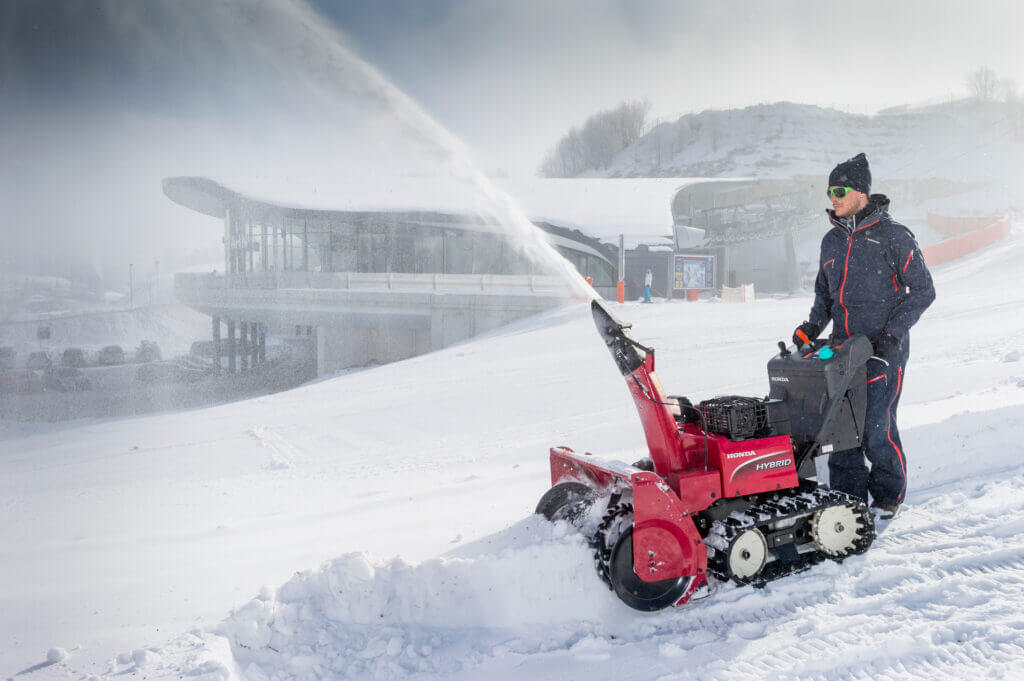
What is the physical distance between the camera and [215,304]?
20047 mm

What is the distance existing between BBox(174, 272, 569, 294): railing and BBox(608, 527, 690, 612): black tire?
15.5m

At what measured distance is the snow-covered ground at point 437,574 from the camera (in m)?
2.64

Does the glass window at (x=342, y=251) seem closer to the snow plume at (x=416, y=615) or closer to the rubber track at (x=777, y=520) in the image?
the snow plume at (x=416, y=615)

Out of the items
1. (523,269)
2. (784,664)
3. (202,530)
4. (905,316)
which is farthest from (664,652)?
(523,269)

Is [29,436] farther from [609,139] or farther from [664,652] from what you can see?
[609,139]

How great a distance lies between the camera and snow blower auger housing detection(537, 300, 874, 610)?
2973 mm

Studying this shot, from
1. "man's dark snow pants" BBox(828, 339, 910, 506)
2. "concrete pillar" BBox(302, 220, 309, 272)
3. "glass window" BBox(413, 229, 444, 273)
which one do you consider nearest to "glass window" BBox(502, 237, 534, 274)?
"glass window" BBox(413, 229, 444, 273)

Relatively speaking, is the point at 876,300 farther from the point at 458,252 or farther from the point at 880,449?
the point at 458,252

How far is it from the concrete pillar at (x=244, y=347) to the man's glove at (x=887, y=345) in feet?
75.5

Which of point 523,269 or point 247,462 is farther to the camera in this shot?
point 523,269

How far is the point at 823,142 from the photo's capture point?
272ft

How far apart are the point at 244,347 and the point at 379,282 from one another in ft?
20.1

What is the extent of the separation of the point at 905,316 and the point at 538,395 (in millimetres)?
6026

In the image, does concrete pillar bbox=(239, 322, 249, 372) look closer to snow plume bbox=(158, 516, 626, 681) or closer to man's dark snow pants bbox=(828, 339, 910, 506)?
snow plume bbox=(158, 516, 626, 681)
